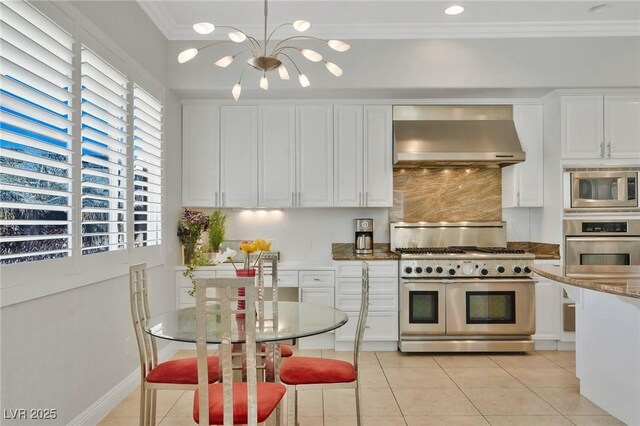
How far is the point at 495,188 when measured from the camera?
481cm

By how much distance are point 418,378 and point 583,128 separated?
285 cm

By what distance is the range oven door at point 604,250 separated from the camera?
4145 mm

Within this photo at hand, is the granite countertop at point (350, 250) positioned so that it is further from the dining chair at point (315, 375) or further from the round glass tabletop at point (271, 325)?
the dining chair at point (315, 375)

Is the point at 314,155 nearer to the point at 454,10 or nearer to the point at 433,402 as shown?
the point at 454,10

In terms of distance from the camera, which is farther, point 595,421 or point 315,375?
point 595,421

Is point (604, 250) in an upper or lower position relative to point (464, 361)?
upper

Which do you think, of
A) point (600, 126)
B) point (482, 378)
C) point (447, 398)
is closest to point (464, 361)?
point (482, 378)

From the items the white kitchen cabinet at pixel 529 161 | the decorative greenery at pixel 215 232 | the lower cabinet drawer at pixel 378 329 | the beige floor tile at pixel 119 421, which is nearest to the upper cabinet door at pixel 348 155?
the lower cabinet drawer at pixel 378 329

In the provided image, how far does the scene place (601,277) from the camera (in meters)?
2.62

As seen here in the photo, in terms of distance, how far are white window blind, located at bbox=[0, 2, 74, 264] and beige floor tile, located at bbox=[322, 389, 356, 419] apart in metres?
1.95

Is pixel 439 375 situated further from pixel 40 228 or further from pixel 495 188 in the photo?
pixel 40 228

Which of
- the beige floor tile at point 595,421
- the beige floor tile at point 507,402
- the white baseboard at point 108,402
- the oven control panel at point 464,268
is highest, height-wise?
the oven control panel at point 464,268

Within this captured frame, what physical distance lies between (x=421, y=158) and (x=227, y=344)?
314 cm

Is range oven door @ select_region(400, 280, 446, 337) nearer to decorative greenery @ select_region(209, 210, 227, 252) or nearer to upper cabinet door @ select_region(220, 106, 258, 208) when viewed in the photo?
upper cabinet door @ select_region(220, 106, 258, 208)
